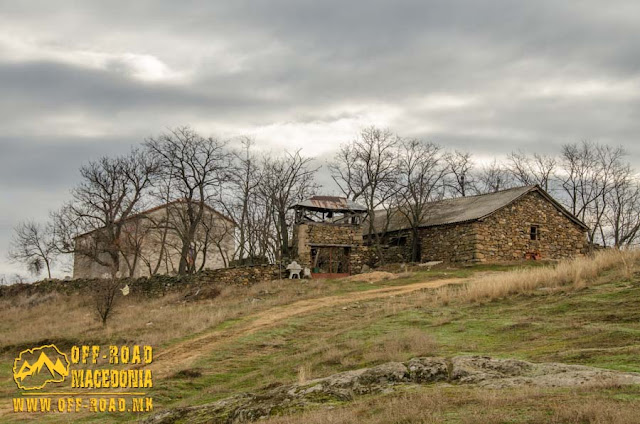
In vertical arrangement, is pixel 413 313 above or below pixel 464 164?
below

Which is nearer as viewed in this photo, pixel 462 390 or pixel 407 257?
pixel 462 390

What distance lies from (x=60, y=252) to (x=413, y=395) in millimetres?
42735

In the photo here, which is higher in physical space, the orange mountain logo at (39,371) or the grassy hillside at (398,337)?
the grassy hillside at (398,337)

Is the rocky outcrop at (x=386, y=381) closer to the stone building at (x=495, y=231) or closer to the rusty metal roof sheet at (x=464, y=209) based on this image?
the stone building at (x=495, y=231)

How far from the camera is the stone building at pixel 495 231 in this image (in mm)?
35125

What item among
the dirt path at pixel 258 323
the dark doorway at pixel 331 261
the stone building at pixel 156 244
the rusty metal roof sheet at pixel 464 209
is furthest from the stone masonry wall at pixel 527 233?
the stone building at pixel 156 244

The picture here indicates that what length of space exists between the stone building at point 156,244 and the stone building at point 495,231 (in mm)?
13927

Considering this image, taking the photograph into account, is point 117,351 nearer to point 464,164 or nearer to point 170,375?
point 170,375

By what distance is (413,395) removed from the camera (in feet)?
25.7

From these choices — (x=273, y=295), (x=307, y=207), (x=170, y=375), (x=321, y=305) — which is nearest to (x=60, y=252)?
(x=307, y=207)

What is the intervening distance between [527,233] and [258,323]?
72.7 feet

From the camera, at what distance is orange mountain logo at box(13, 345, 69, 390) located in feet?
51.2

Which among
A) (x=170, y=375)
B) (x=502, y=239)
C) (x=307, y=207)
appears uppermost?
(x=307, y=207)

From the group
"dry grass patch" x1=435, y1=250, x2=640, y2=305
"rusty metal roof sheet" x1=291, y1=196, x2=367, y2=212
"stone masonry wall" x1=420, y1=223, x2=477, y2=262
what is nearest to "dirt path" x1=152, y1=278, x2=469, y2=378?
"dry grass patch" x1=435, y1=250, x2=640, y2=305
